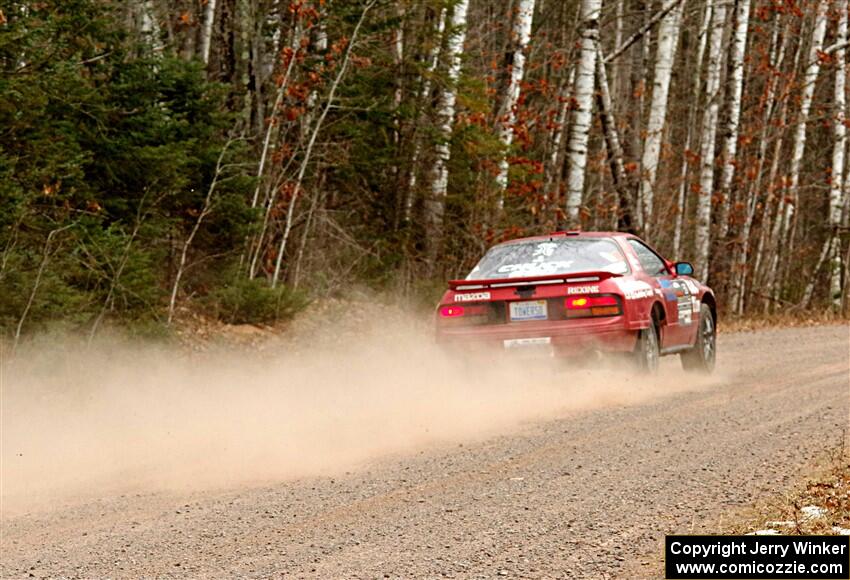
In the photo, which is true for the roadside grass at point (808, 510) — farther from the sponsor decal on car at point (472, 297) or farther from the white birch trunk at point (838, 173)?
the white birch trunk at point (838, 173)

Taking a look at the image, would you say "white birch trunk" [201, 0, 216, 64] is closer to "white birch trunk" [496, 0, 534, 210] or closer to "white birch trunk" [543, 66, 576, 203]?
"white birch trunk" [496, 0, 534, 210]

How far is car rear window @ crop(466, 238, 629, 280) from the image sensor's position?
11.6m

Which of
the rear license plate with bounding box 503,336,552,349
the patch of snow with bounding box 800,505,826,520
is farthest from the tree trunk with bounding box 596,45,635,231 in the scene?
the patch of snow with bounding box 800,505,826,520

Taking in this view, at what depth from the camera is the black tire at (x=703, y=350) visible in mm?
13203

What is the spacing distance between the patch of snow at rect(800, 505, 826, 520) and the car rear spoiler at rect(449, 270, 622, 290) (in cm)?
514

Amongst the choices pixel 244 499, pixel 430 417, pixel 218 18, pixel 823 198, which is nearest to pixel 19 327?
pixel 430 417

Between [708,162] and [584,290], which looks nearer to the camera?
[584,290]

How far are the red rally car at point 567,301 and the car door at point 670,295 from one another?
0.02m

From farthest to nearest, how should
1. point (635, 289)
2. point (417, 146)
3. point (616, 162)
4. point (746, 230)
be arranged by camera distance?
point (746, 230), point (616, 162), point (417, 146), point (635, 289)

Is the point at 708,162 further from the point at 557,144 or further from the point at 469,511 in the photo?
the point at 469,511

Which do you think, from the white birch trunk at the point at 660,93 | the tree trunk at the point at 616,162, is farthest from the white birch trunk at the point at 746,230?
the tree trunk at the point at 616,162

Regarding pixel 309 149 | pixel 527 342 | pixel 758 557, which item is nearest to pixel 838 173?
pixel 309 149

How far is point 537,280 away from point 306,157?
7045mm

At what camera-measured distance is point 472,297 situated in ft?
37.4
